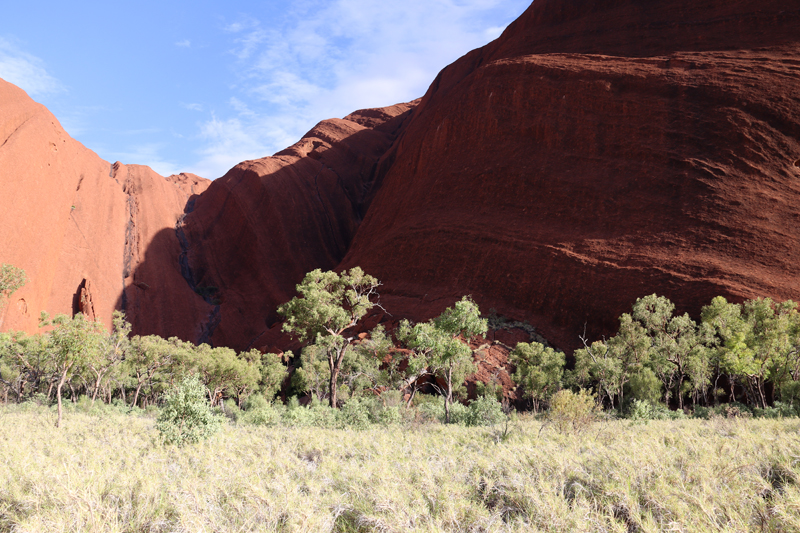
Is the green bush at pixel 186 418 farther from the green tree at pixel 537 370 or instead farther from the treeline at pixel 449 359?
the green tree at pixel 537 370

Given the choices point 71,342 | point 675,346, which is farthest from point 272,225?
point 675,346

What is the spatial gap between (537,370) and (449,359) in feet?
47.2

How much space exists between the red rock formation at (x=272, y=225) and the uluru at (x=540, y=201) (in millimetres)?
519

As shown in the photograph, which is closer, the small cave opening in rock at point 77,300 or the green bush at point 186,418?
the green bush at point 186,418

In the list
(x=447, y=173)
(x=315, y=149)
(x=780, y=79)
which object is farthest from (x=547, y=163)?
(x=315, y=149)

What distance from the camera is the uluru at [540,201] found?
37.5 meters

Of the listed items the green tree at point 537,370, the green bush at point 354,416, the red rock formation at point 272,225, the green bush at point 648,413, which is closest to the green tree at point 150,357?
the red rock formation at point 272,225

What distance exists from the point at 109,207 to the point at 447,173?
51.7 meters

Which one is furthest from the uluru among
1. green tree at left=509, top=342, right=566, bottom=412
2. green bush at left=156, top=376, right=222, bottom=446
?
green bush at left=156, top=376, right=222, bottom=446

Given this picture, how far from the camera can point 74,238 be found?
178 ft

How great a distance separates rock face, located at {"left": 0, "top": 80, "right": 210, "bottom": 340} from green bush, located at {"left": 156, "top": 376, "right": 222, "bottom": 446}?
1593 inches

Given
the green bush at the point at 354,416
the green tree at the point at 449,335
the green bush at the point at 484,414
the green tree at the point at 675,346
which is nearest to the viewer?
the green bush at the point at 354,416

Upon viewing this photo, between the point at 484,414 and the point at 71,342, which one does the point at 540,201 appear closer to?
the point at 484,414

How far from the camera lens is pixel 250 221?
2795 inches
